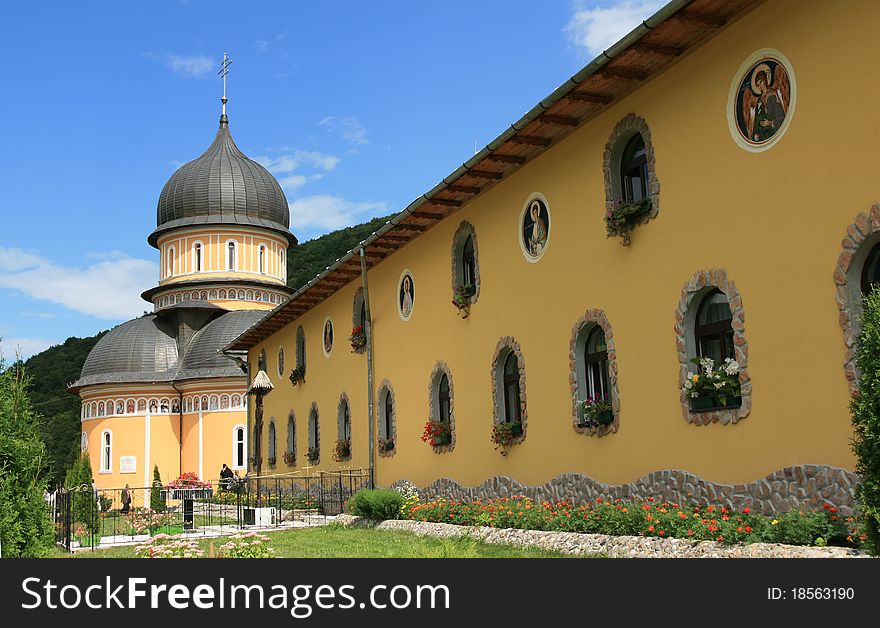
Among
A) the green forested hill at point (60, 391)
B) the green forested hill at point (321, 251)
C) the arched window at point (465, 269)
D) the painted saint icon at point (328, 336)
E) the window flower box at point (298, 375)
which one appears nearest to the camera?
the arched window at point (465, 269)

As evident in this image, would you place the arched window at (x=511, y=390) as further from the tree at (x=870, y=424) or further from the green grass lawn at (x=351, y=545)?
the tree at (x=870, y=424)

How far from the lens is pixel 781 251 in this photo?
31.2ft

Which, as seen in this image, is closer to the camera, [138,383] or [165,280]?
[138,383]

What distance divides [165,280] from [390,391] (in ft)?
87.7

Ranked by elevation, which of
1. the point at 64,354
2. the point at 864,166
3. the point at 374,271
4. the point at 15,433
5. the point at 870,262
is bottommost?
the point at 15,433

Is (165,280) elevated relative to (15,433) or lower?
elevated

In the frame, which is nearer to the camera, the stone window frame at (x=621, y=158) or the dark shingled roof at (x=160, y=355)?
the stone window frame at (x=621, y=158)

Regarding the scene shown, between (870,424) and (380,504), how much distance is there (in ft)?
38.3

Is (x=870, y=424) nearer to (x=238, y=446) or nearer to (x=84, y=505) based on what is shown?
(x=84, y=505)

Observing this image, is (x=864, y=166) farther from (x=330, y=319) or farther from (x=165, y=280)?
(x=165, y=280)

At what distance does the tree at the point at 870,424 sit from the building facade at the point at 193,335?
111 ft

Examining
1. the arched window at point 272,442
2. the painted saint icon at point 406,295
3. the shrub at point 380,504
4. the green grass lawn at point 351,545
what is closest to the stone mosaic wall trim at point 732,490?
the green grass lawn at point 351,545

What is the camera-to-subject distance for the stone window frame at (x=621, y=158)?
38.1ft
